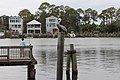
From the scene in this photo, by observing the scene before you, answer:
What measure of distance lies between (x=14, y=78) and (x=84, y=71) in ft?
27.1

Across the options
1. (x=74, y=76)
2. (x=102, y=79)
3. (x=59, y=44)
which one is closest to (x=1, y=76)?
(x=102, y=79)

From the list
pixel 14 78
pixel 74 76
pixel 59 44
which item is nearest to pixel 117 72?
pixel 14 78

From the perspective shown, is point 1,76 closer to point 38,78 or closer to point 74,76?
point 38,78

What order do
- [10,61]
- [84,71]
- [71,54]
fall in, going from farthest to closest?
[84,71]
[10,61]
[71,54]

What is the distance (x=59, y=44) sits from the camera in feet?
78.3

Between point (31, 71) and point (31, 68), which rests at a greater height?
point (31, 68)

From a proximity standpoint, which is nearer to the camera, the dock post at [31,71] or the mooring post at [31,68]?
the mooring post at [31,68]

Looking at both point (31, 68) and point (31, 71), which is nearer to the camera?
point (31, 68)

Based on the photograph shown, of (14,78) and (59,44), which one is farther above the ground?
(59,44)

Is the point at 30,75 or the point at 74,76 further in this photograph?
the point at 30,75

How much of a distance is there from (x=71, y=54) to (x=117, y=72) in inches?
575

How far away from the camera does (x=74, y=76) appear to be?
90.0 feet

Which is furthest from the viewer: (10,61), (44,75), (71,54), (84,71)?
(84,71)

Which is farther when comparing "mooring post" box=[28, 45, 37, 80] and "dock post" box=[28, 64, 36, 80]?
"dock post" box=[28, 64, 36, 80]
